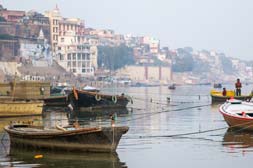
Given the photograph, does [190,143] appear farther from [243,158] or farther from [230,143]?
[243,158]

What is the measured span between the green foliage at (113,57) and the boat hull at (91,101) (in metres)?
131

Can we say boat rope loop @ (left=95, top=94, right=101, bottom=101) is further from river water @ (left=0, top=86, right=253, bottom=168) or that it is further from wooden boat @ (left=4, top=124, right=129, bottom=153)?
wooden boat @ (left=4, top=124, right=129, bottom=153)

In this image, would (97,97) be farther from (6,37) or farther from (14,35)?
(14,35)

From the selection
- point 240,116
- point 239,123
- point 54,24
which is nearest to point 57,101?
point 239,123

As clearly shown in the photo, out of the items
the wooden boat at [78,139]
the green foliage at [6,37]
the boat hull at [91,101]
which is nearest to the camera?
the wooden boat at [78,139]

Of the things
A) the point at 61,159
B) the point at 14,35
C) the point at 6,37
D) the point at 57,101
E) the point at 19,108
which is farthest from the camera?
the point at 14,35

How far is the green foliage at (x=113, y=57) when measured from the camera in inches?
7018

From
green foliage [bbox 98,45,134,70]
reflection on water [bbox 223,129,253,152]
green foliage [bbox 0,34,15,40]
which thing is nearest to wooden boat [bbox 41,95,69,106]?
reflection on water [bbox 223,129,253,152]

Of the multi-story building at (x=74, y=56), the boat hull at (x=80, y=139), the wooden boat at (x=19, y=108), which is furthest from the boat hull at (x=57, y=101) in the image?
the multi-story building at (x=74, y=56)

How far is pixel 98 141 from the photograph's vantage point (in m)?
16.4

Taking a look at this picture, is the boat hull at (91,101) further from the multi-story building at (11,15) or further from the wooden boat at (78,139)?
the multi-story building at (11,15)

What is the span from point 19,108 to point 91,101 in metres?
8.89

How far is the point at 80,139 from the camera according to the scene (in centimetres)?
1645

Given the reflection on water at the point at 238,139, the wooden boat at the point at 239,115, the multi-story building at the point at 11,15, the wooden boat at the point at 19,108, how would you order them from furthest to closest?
the multi-story building at the point at 11,15, the wooden boat at the point at 19,108, the wooden boat at the point at 239,115, the reflection on water at the point at 238,139
